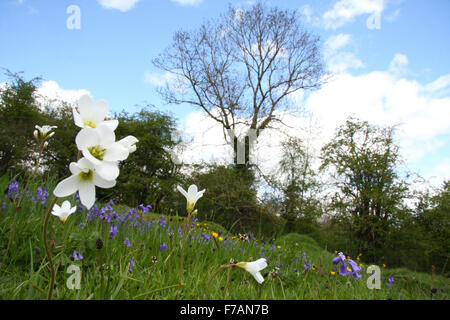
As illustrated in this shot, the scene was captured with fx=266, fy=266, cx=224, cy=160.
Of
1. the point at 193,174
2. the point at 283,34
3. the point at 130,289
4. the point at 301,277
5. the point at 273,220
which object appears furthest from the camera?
the point at 283,34

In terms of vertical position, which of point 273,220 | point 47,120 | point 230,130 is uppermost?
point 47,120

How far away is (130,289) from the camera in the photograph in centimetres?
146

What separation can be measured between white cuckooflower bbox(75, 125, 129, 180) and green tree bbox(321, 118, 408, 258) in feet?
37.3

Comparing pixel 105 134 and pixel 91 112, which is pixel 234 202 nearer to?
pixel 91 112

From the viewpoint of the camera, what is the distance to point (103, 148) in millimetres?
823

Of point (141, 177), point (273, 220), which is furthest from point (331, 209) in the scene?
point (141, 177)

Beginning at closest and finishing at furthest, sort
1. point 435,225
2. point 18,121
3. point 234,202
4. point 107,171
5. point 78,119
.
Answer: point 107,171 → point 78,119 → point 435,225 → point 234,202 → point 18,121

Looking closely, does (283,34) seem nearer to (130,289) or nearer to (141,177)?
(141,177)

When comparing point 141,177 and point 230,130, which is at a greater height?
point 230,130

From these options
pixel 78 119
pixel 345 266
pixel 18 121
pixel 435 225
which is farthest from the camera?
pixel 18 121

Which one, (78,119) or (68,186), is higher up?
(78,119)

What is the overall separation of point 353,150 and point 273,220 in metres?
4.79

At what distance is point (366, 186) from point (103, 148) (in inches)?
480

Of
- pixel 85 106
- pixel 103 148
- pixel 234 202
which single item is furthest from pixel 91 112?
pixel 234 202
